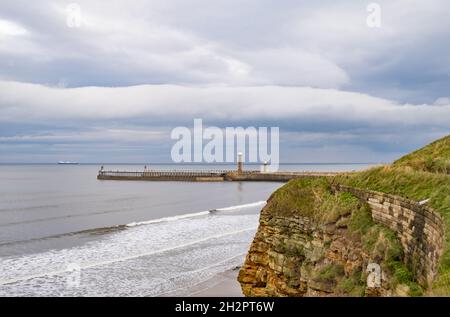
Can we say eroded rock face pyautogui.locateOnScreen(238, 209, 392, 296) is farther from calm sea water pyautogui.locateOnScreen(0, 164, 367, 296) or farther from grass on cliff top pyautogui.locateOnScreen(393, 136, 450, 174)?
grass on cliff top pyautogui.locateOnScreen(393, 136, 450, 174)

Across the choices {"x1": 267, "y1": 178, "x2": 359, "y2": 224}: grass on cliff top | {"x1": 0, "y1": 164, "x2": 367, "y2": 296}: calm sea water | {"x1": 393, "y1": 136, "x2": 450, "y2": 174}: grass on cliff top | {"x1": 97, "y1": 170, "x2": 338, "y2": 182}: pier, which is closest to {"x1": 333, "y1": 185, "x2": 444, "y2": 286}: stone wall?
{"x1": 267, "y1": 178, "x2": 359, "y2": 224}: grass on cliff top

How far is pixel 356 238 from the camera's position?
43.8ft

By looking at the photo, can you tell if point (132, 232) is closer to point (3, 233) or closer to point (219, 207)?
point (3, 233)

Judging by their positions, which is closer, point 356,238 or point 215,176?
point 356,238

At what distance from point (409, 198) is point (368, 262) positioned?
7.32 feet

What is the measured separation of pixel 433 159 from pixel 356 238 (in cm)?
876

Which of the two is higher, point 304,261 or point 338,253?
point 338,253

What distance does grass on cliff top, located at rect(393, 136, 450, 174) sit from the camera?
58.4 feet

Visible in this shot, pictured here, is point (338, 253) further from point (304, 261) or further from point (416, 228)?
point (416, 228)

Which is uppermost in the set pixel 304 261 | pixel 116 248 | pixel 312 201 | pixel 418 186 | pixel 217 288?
pixel 418 186

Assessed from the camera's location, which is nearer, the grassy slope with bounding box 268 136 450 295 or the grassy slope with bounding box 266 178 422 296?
the grassy slope with bounding box 266 178 422 296

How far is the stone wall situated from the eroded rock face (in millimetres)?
1046

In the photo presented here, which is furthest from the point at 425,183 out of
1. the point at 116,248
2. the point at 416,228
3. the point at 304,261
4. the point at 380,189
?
the point at 116,248

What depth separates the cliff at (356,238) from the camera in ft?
32.7
